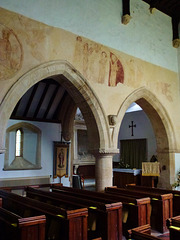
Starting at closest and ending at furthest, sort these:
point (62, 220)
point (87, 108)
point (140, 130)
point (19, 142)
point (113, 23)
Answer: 1. point (62, 220)
2. point (87, 108)
3. point (113, 23)
4. point (19, 142)
5. point (140, 130)

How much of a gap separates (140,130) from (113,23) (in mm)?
8327

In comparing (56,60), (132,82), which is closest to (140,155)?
(132,82)

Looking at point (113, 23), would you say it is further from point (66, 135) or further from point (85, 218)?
point (85, 218)

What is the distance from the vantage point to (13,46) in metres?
5.27

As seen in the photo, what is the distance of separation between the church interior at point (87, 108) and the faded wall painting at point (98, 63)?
1.2 inches

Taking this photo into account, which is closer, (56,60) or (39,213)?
Result: (39,213)

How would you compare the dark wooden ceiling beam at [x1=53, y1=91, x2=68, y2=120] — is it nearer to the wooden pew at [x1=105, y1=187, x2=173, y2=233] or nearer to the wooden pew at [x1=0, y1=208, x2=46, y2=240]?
the wooden pew at [x1=105, y1=187, x2=173, y2=233]

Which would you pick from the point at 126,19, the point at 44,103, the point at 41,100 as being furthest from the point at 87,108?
the point at 44,103

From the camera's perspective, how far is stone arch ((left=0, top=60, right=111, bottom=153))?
216 inches

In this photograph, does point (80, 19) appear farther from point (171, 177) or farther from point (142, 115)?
point (142, 115)

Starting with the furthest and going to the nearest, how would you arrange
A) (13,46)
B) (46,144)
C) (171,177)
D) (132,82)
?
(46,144) < (171,177) < (132,82) < (13,46)

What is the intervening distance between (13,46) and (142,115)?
34.2 ft

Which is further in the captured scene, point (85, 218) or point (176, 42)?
point (176, 42)

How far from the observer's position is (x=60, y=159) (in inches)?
400
